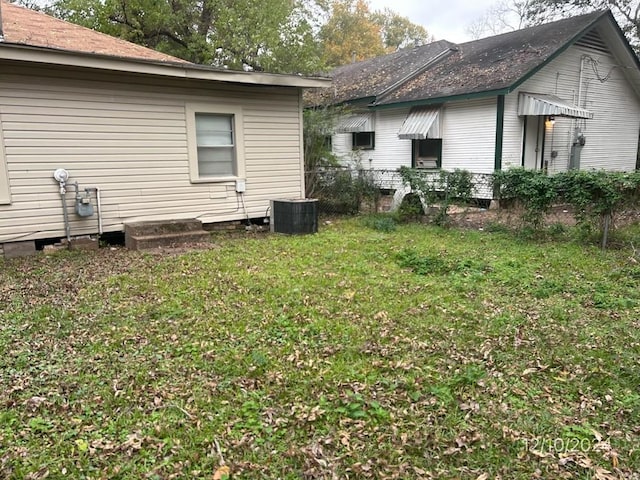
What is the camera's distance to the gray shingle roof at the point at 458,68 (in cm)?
1217

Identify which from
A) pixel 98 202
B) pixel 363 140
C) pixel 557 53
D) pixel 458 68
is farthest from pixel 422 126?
pixel 98 202

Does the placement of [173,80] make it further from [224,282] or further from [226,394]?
[226,394]

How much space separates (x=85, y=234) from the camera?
24.2 feet

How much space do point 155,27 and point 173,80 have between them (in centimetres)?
1097

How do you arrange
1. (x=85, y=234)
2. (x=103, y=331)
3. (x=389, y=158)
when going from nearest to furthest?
(x=103, y=331) → (x=85, y=234) → (x=389, y=158)

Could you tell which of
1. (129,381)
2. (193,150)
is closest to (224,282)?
(129,381)

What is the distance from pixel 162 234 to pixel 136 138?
62.4 inches

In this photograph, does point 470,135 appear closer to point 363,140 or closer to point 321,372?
point 363,140

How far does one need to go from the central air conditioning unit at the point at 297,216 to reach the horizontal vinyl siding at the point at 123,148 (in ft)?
2.00

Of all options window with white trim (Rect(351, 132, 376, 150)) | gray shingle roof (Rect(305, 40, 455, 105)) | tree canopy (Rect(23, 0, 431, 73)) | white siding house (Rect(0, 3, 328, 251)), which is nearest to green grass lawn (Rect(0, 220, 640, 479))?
white siding house (Rect(0, 3, 328, 251))

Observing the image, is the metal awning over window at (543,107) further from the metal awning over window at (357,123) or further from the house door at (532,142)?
the metal awning over window at (357,123)

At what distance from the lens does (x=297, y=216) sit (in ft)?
28.1

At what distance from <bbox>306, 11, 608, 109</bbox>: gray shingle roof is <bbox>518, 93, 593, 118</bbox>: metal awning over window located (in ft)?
2.29

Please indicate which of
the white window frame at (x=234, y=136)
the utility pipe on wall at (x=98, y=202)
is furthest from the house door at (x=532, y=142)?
the utility pipe on wall at (x=98, y=202)
